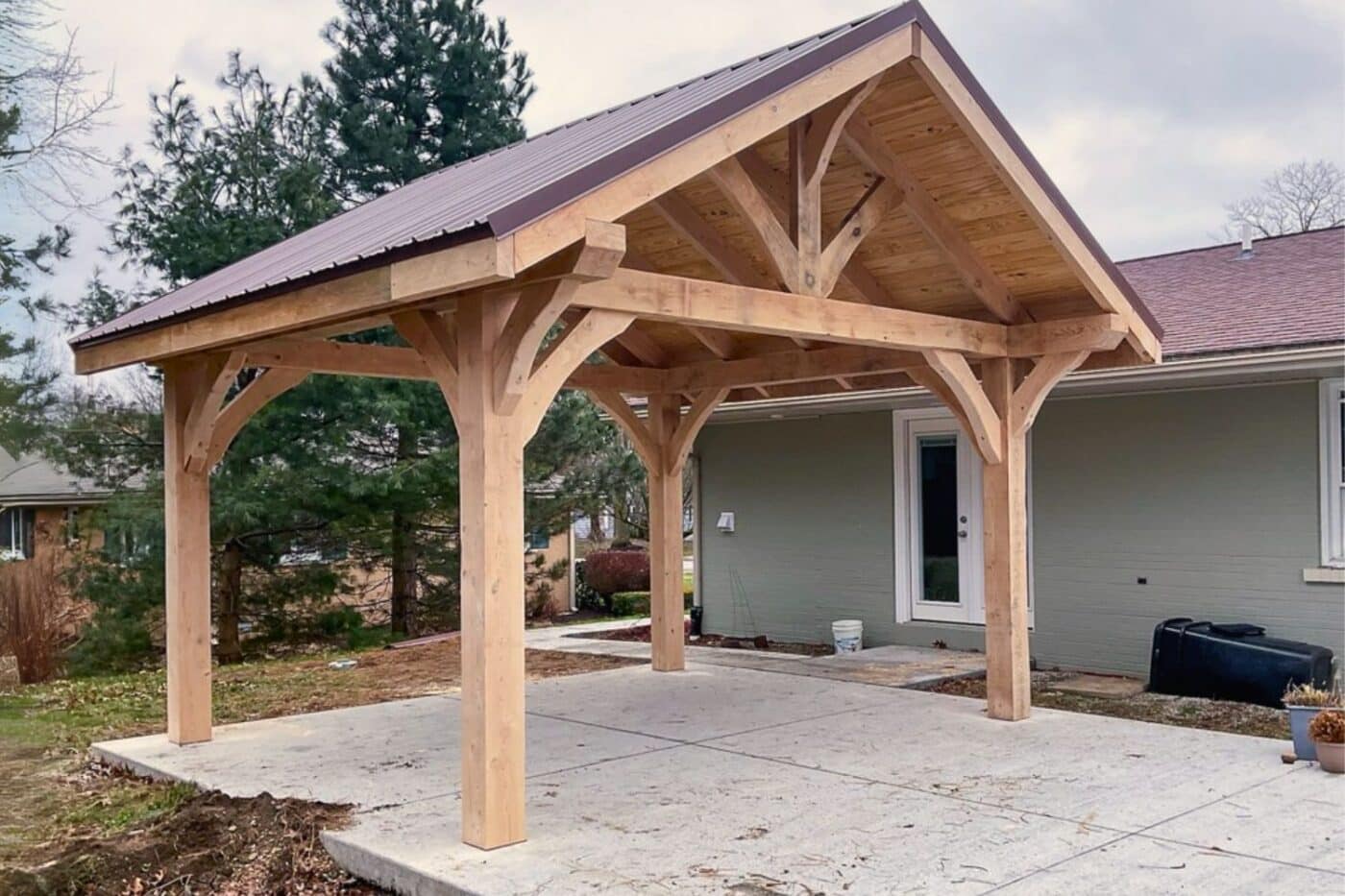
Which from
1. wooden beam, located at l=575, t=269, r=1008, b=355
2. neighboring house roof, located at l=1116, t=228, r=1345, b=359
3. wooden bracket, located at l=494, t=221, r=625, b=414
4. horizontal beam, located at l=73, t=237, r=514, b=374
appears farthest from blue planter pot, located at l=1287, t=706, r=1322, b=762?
horizontal beam, located at l=73, t=237, r=514, b=374

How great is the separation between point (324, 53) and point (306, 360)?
10.4 meters

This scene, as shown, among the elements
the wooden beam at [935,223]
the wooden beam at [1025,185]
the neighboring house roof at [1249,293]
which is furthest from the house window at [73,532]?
the neighboring house roof at [1249,293]

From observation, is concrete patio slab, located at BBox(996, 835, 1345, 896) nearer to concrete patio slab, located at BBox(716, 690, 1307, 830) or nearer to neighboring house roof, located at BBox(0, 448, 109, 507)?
concrete patio slab, located at BBox(716, 690, 1307, 830)

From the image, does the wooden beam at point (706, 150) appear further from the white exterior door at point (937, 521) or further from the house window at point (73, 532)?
the house window at point (73, 532)

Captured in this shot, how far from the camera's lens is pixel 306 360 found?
636cm

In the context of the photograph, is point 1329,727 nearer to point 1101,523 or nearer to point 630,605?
point 1101,523

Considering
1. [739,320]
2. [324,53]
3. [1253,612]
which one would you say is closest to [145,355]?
[739,320]

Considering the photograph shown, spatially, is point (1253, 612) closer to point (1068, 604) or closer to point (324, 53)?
point (1068, 604)

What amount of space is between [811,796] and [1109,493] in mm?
4722

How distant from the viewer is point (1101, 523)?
894cm

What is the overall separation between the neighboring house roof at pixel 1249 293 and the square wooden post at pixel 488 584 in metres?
5.40

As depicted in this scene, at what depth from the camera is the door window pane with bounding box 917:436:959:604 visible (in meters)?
9.93

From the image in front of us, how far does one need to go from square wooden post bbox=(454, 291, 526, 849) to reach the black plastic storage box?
5277 millimetres

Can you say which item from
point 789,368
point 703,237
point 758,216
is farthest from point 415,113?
point 758,216
